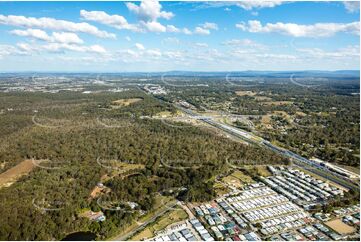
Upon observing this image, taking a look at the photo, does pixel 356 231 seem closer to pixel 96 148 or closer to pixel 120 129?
pixel 96 148

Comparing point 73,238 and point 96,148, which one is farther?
point 96,148

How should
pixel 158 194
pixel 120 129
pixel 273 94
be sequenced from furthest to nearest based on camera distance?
pixel 273 94
pixel 120 129
pixel 158 194

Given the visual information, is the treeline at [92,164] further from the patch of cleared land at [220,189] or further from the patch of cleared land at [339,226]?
the patch of cleared land at [339,226]

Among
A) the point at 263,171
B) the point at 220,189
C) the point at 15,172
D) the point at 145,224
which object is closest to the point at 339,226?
the point at 220,189

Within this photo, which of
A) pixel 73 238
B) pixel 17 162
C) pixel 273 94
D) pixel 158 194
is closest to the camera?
pixel 73 238

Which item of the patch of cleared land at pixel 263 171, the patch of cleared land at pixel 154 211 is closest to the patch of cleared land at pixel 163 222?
the patch of cleared land at pixel 154 211

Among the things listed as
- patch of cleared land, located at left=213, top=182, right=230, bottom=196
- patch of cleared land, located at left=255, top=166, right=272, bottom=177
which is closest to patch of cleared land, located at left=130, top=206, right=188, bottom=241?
patch of cleared land, located at left=213, top=182, right=230, bottom=196

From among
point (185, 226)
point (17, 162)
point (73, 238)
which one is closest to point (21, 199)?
point (73, 238)

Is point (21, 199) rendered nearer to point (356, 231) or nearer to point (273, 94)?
point (356, 231)
